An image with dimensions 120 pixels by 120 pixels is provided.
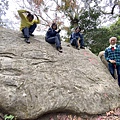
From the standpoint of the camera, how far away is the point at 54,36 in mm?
6777

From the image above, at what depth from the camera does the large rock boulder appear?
3.89m

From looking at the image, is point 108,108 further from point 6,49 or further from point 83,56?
point 6,49

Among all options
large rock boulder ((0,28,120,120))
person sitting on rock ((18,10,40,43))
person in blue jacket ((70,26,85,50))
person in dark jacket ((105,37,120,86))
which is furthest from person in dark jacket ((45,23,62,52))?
person in dark jacket ((105,37,120,86))

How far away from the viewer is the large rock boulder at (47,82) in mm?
3893

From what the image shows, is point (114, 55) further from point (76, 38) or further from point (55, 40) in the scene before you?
point (55, 40)

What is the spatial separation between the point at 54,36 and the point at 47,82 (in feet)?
8.85

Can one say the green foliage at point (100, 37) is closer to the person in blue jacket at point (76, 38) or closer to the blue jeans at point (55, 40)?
the person in blue jacket at point (76, 38)

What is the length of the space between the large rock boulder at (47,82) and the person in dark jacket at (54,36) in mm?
320

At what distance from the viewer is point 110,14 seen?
52.0ft

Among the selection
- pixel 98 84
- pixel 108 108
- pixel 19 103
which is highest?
pixel 19 103

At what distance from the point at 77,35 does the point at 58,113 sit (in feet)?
13.7

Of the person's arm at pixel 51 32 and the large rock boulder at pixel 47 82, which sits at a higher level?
the person's arm at pixel 51 32

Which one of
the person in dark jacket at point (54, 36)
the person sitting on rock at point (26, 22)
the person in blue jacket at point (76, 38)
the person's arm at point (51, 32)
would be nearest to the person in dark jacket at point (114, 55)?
the person in blue jacket at point (76, 38)

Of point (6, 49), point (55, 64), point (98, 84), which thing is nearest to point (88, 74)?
point (98, 84)
